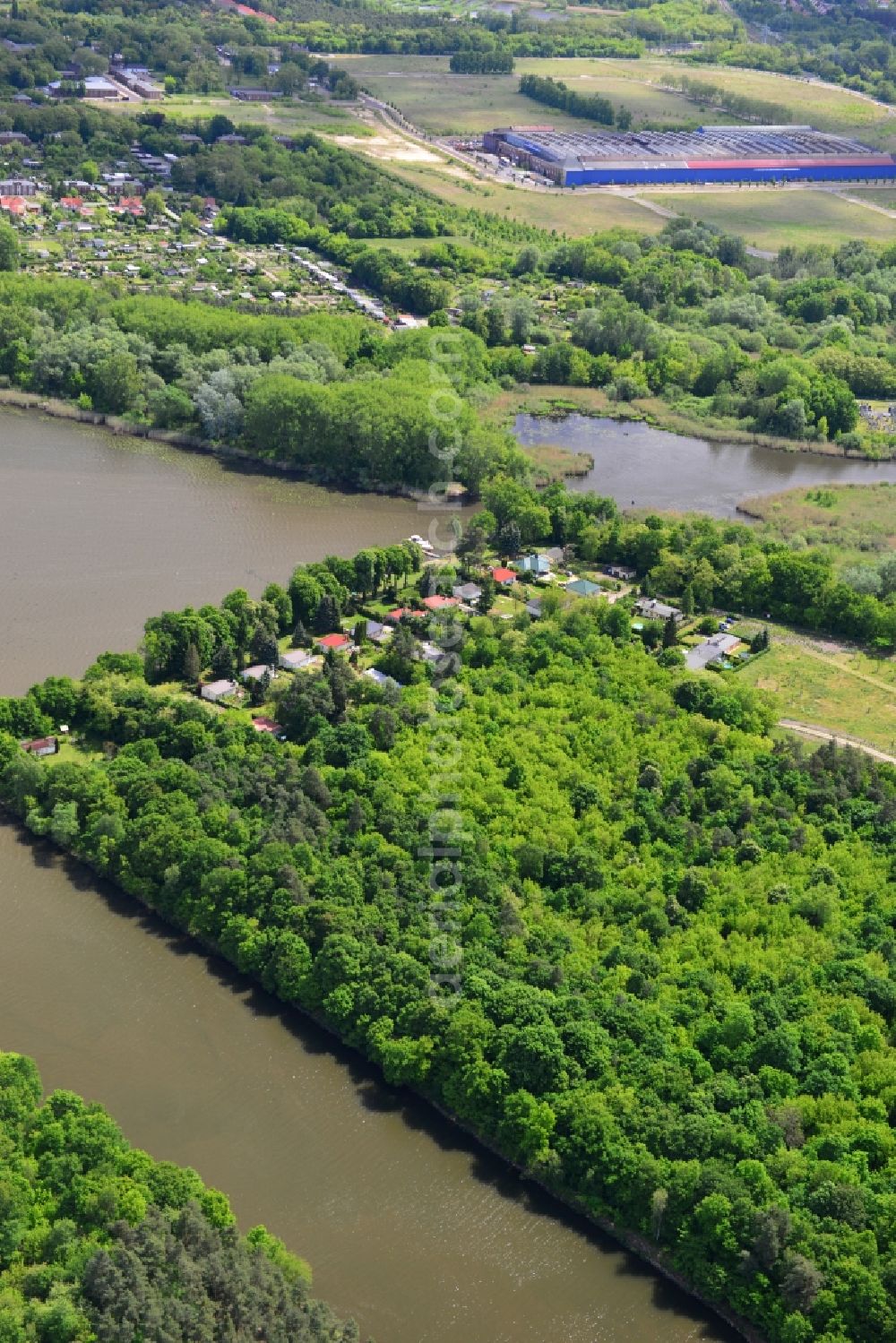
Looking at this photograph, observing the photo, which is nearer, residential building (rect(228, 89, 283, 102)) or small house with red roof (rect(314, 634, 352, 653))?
small house with red roof (rect(314, 634, 352, 653))

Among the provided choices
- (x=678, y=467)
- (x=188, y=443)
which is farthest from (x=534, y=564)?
(x=188, y=443)

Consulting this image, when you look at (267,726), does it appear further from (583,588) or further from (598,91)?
(598,91)

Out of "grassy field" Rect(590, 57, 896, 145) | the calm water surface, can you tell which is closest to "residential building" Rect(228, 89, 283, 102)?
"grassy field" Rect(590, 57, 896, 145)

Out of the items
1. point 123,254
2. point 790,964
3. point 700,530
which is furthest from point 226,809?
point 123,254

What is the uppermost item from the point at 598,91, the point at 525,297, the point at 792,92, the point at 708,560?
the point at 792,92

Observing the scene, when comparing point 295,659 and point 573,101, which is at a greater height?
point 573,101

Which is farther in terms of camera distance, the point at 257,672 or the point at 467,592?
the point at 467,592

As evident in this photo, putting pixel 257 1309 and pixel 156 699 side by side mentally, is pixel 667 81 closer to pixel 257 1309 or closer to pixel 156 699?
Result: pixel 156 699

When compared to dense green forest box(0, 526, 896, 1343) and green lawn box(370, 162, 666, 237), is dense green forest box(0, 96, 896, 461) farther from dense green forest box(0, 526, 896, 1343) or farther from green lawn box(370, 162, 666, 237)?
dense green forest box(0, 526, 896, 1343)
